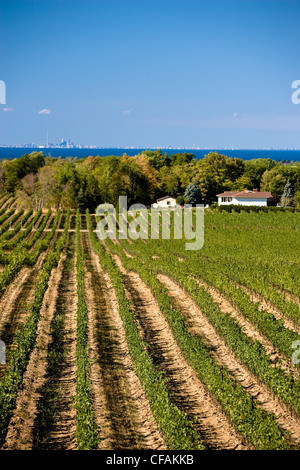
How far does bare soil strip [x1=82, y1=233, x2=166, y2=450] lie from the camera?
10.8m

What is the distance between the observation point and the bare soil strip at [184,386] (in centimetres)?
1086

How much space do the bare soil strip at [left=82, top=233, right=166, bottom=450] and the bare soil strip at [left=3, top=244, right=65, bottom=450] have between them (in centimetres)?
170

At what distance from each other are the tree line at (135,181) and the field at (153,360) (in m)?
40.9

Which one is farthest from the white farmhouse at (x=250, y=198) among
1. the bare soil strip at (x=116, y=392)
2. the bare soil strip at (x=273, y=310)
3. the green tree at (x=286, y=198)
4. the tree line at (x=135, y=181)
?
the bare soil strip at (x=116, y=392)

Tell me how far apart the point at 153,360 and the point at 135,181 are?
59248mm

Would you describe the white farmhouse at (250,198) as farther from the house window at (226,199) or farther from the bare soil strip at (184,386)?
the bare soil strip at (184,386)

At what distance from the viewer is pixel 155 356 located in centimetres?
1551

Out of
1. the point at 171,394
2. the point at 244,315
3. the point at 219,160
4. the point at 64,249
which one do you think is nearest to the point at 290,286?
the point at 244,315

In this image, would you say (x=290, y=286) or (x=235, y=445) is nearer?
A: (x=235, y=445)

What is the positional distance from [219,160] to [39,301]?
67284 mm

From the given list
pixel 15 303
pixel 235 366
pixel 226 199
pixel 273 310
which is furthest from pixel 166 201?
pixel 235 366

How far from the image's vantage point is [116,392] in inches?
516

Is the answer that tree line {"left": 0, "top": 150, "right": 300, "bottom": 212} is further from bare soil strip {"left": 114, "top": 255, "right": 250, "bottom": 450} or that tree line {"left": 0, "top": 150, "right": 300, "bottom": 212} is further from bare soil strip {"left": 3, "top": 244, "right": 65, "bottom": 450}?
bare soil strip {"left": 3, "top": 244, "right": 65, "bottom": 450}
